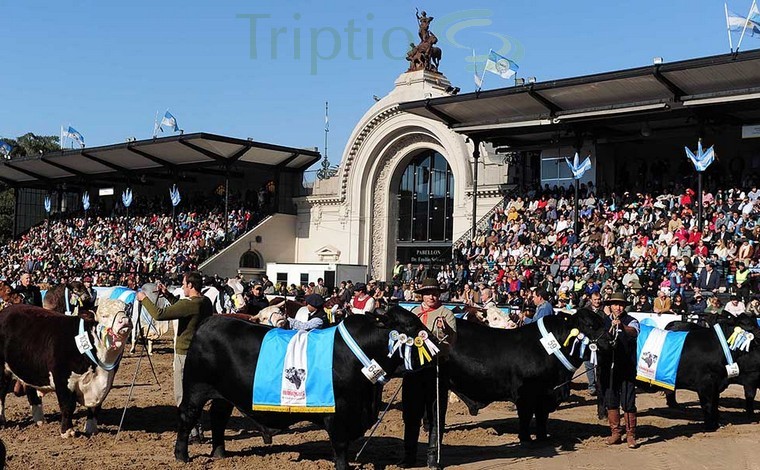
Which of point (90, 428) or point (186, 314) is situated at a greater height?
point (186, 314)

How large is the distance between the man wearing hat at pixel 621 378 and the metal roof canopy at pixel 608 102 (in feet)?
54.6

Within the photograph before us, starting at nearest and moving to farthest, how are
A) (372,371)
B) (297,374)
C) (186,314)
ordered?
(372,371), (297,374), (186,314)

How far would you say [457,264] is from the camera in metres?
A: 32.0

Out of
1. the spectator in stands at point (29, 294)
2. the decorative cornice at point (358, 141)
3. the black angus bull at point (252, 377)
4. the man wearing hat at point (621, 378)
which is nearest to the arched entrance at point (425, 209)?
the decorative cornice at point (358, 141)

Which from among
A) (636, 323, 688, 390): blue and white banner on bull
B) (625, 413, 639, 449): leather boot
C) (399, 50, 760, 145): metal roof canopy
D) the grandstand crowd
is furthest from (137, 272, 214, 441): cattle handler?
(399, 50, 760, 145): metal roof canopy

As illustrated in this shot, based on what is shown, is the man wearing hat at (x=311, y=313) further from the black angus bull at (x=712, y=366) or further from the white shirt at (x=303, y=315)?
the black angus bull at (x=712, y=366)

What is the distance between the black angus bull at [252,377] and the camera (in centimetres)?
845

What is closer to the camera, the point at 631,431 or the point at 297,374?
the point at 297,374

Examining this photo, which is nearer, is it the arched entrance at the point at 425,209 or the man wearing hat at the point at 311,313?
the man wearing hat at the point at 311,313

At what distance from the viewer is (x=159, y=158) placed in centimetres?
4472

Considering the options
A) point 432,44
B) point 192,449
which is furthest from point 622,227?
point 192,449

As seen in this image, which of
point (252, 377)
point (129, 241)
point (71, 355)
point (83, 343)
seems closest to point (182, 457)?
point (252, 377)

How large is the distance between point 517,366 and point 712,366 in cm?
338

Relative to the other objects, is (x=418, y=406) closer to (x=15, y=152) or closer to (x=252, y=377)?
(x=252, y=377)
